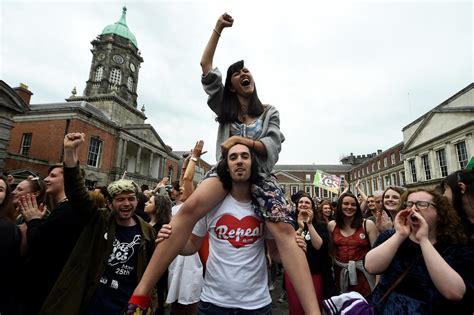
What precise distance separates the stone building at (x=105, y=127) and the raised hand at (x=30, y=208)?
17889 millimetres

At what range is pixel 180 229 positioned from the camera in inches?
73.2

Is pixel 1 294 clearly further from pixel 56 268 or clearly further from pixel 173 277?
pixel 173 277

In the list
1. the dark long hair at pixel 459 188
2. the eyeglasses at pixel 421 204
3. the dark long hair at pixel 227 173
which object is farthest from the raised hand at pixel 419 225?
the dark long hair at pixel 227 173

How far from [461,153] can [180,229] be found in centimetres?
3056

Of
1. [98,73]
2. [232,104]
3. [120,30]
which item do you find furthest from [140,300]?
[120,30]

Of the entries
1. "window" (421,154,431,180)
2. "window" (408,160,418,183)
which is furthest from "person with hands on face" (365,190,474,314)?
"window" (408,160,418,183)

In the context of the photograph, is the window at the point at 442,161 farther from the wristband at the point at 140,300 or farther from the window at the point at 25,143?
the window at the point at 25,143

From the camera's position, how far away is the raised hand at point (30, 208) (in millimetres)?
2596

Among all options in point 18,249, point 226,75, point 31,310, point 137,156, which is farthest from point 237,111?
point 137,156

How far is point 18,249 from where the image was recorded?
2.34m

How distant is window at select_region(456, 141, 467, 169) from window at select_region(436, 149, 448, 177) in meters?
1.55

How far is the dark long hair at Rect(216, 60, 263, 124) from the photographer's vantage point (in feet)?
7.76

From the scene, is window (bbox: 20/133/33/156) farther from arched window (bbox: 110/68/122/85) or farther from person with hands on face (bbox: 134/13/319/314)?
person with hands on face (bbox: 134/13/319/314)

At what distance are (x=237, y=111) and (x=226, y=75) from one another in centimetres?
40
